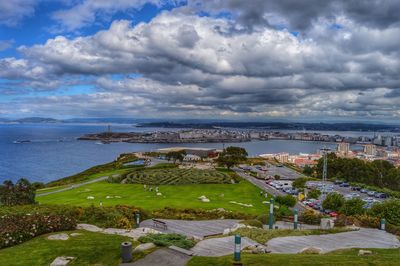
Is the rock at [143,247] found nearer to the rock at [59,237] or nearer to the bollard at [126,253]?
the bollard at [126,253]

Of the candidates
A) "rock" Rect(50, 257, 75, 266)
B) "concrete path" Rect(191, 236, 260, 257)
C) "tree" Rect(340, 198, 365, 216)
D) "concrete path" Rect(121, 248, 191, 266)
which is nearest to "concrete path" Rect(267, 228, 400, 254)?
"concrete path" Rect(191, 236, 260, 257)

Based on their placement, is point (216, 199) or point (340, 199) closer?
point (340, 199)

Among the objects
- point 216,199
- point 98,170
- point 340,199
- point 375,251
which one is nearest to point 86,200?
point 216,199

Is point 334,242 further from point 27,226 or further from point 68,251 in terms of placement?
Answer: point 27,226

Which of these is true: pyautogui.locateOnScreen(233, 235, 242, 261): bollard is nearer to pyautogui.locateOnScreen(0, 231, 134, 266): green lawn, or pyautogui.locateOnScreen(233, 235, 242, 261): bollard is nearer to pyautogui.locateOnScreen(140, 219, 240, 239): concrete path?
pyautogui.locateOnScreen(0, 231, 134, 266): green lawn

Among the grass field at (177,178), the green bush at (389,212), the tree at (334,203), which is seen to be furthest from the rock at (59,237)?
the grass field at (177,178)

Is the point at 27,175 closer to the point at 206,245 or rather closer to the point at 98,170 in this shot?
the point at 98,170

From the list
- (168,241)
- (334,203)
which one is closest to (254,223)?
(168,241)
